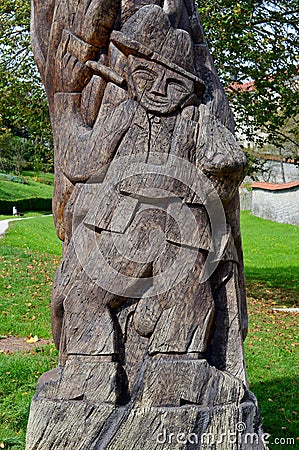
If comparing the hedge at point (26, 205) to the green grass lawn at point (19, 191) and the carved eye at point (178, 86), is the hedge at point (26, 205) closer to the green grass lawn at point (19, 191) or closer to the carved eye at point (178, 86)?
the green grass lawn at point (19, 191)

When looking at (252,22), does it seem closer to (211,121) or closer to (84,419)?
(211,121)

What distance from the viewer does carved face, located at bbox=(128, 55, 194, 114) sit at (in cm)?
278

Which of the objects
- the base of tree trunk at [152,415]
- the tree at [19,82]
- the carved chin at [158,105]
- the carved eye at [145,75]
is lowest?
the base of tree trunk at [152,415]

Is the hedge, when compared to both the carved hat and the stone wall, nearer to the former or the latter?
the stone wall

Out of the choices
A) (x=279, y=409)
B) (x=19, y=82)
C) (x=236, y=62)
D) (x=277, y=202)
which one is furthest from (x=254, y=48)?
(x=277, y=202)

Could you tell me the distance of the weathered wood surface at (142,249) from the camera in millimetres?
2616

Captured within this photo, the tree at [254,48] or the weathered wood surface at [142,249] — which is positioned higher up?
the tree at [254,48]

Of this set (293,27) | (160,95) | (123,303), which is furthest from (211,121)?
(293,27)

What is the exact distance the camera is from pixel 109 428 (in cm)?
258

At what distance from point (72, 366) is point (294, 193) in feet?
78.0

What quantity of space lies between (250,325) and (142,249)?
20.8 ft

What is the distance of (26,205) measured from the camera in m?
31.6

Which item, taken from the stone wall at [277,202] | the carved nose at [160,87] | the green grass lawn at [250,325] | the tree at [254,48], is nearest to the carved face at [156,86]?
the carved nose at [160,87]

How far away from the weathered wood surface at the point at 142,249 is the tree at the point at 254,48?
234 inches
